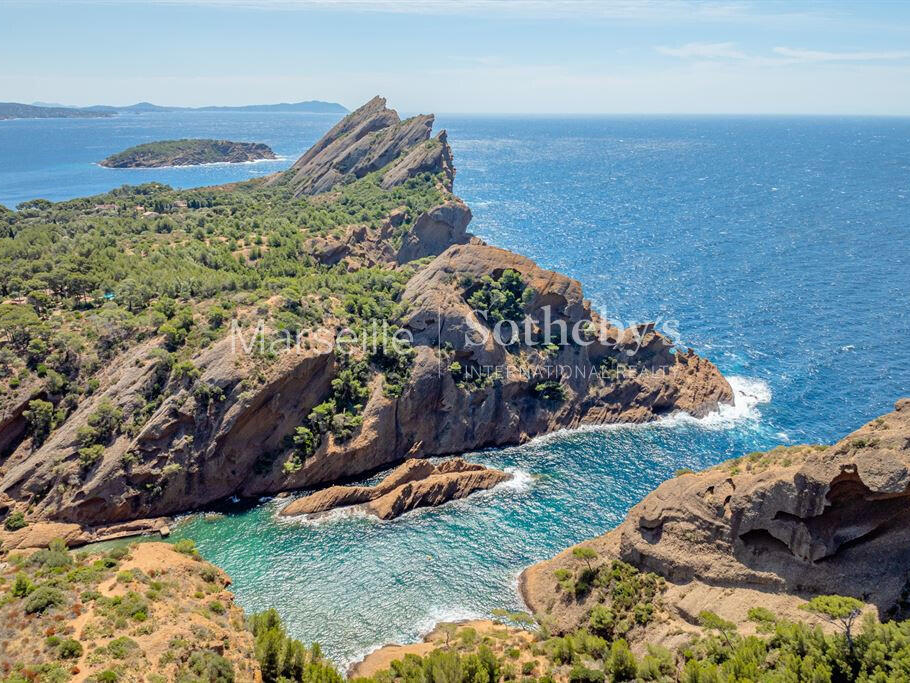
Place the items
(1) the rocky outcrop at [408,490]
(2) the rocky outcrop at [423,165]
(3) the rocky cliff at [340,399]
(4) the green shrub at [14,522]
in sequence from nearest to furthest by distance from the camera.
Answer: (4) the green shrub at [14,522] < (3) the rocky cliff at [340,399] < (1) the rocky outcrop at [408,490] < (2) the rocky outcrop at [423,165]

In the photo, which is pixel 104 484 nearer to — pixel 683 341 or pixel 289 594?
pixel 289 594

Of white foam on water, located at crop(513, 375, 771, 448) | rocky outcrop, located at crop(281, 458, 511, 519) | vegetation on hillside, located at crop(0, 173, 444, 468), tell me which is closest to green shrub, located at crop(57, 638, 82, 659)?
rocky outcrop, located at crop(281, 458, 511, 519)

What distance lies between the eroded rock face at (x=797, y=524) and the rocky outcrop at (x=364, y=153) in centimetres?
10998

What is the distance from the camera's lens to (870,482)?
35219mm

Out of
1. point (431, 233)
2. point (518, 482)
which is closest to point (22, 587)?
point (518, 482)

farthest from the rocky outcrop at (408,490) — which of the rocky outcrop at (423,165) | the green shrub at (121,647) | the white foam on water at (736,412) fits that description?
the rocky outcrop at (423,165)

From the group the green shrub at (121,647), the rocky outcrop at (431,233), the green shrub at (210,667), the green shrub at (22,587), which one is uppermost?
the rocky outcrop at (431,233)

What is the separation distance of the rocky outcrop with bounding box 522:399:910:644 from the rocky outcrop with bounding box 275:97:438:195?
110 meters

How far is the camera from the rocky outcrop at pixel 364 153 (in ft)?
481

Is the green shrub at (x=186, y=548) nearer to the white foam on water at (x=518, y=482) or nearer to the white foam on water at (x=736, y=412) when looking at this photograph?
the white foam on water at (x=518, y=482)

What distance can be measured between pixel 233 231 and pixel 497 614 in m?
83.7

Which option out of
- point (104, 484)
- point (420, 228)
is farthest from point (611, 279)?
point (104, 484)

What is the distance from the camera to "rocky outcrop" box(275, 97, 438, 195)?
146 meters

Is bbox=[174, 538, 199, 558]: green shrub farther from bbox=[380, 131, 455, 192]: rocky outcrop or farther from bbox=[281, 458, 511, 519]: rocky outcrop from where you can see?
bbox=[380, 131, 455, 192]: rocky outcrop
